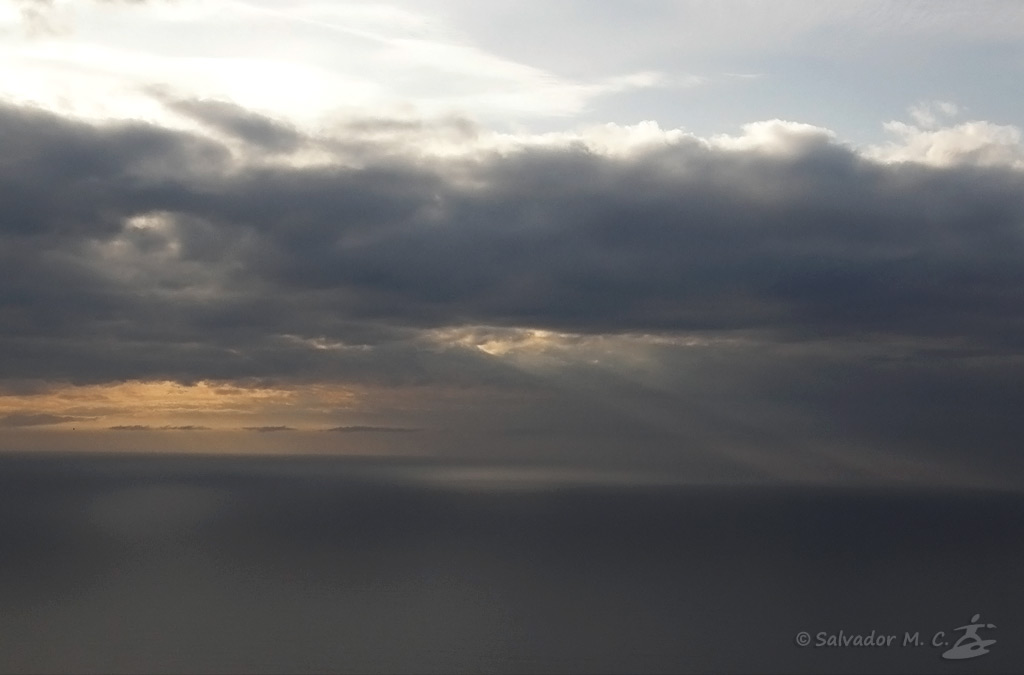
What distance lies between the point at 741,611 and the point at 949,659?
13.5 meters

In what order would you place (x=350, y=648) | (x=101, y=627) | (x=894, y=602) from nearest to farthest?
1. (x=350, y=648)
2. (x=101, y=627)
3. (x=894, y=602)

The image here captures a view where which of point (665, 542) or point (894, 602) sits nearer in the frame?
point (894, 602)

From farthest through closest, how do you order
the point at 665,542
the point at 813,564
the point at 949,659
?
the point at 665,542 < the point at 813,564 < the point at 949,659

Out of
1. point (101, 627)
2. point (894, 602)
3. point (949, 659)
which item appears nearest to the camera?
point (949, 659)

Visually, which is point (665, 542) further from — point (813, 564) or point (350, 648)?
point (350, 648)

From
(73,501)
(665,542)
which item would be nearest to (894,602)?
(665,542)

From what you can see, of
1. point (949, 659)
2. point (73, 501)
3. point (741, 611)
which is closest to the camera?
point (949, 659)

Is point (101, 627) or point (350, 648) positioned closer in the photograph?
point (350, 648)

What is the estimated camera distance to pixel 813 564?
75.7m

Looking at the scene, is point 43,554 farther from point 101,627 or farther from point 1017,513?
point 1017,513

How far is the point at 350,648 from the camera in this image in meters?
45.7

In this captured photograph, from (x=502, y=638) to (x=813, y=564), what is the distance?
37199 millimetres

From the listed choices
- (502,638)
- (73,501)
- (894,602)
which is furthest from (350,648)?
(73,501)
